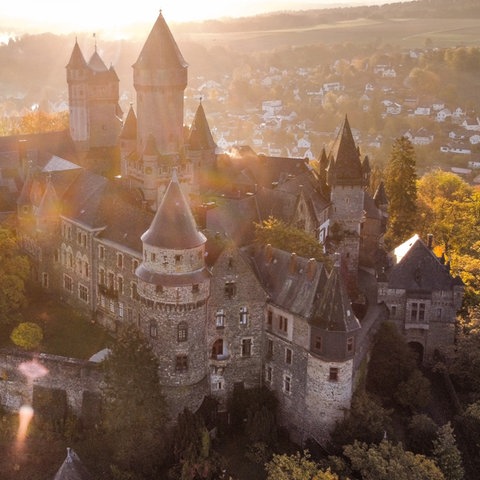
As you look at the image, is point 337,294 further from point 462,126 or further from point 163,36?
point 462,126

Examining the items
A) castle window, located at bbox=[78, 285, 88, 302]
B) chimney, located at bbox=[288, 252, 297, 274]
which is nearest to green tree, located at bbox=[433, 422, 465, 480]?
chimney, located at bbox=[288, 252, 297, 274]

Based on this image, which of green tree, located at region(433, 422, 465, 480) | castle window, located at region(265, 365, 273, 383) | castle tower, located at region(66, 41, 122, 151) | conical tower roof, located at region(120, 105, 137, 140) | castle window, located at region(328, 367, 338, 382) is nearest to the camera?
green tree, located at region(433, 422, 465, 480)

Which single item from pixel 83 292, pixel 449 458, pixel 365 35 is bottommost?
pixel 449 458

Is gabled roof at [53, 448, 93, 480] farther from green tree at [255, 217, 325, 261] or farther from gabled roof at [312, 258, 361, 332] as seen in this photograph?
green tree at [255, 217, 325, 261]

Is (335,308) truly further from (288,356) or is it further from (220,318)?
(220,318)

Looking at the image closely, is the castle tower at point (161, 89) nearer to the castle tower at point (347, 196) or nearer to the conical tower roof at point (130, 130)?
the conical tower roof at point (130, 130)

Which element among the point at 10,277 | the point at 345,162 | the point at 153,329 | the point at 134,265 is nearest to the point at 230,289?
the point at 153,329

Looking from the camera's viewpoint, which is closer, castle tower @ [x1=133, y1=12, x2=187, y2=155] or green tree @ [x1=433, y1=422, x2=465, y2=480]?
green tree @ [x1=433, y1=422, x2=465, y2=480]
